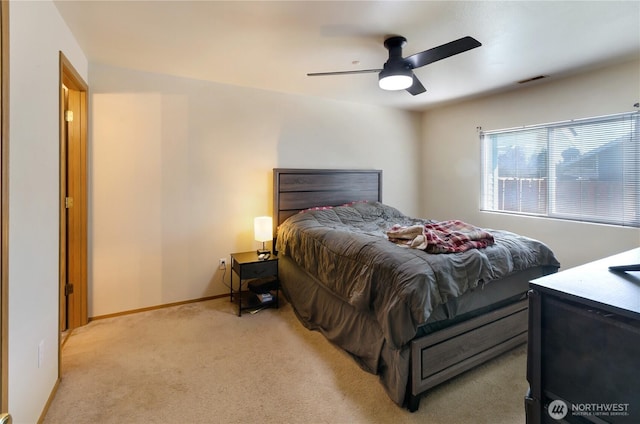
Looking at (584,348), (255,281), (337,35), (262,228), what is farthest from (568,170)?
(255,281)

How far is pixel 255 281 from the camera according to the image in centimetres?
336

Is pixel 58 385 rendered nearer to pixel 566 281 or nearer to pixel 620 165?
pixel 566 281

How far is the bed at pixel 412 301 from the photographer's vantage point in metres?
1.71

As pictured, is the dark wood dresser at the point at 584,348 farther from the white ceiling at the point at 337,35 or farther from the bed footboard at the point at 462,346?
the white ceiling at the point at 337,35

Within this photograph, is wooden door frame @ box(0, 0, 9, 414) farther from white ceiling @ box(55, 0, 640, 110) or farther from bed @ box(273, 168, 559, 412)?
bed @ box(273, 168, 559, 412)

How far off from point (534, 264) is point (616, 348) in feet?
5.17

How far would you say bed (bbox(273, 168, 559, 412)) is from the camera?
5.62 ft

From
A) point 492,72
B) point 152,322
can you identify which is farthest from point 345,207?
point 152,322

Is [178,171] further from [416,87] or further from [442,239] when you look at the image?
[442,239]

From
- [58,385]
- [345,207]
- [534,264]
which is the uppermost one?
[345,207]

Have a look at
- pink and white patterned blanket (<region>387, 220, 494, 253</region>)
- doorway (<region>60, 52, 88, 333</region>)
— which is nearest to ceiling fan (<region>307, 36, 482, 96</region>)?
pink and white patterned blanket (<region>387, 220, 494, 253</region>)

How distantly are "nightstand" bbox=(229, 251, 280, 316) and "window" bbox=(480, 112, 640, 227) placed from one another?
3.05m

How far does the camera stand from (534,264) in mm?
2252

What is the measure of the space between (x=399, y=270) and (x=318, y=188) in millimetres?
2211
